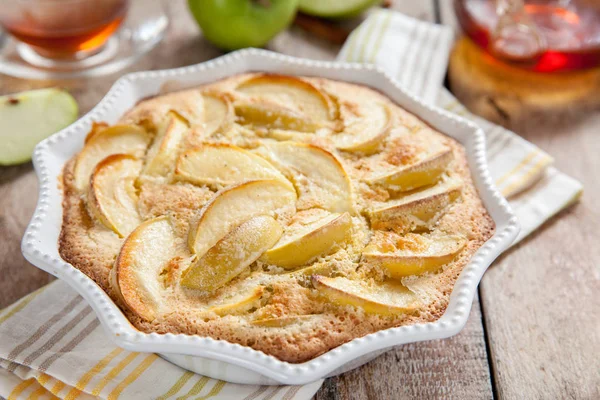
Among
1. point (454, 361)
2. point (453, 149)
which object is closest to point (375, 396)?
point (454, 361)

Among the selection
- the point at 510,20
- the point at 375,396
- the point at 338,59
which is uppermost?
the point at 510,20

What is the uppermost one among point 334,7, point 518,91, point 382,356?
point 334,7

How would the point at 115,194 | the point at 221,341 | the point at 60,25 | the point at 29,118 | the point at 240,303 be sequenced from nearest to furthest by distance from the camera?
the point at 221,341 < the point at 240,303 < the point at 115,194 < the point at 29,118 < the point at 60,25

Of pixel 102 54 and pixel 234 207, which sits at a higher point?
pixel 234 207

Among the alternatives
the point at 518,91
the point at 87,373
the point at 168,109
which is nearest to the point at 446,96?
the point at 518,91

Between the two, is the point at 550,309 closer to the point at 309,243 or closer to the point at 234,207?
the point at 309,243

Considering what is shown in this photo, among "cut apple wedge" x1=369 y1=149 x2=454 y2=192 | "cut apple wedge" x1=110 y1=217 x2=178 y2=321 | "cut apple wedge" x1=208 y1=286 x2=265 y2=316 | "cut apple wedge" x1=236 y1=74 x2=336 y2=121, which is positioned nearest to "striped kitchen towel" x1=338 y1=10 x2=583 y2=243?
"cut apple wedge" x1=369 y1=149 x2=454 y2=192

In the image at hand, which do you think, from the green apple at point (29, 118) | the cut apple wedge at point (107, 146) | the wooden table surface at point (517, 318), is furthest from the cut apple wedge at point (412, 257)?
the green apple at point (29, 118)

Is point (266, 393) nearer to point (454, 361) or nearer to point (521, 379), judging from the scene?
point (454, 361)
